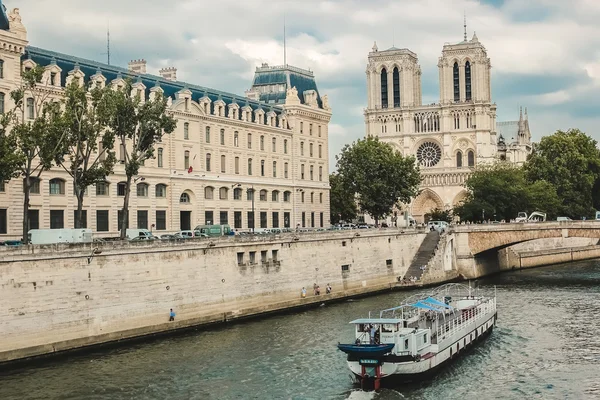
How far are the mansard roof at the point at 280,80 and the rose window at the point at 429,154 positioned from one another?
233ft

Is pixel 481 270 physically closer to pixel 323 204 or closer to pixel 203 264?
pixel 323 204

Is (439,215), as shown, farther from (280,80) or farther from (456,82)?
(280,80)

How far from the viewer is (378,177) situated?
107 m

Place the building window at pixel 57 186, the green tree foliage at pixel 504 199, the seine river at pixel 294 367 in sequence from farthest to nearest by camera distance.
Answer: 1. the green tree foliage at pixel 504 199
2. the building window at pixel 57 186
3. the seine river at pixel 294 367

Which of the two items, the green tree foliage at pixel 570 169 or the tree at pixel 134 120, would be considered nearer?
the tree at pixel 134 120

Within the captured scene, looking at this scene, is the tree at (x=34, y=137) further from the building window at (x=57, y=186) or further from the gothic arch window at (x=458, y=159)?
the gothic arch window at (x=458, y=159)

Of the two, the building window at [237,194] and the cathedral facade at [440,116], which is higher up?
the cathedral facade at [440,116]

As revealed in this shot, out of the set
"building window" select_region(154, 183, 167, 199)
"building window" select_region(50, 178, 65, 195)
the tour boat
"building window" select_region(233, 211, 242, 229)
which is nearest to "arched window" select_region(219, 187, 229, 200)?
"building window" select_region(233, 211, 242, 229)

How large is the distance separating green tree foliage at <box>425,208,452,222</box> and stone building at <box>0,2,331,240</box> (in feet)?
165

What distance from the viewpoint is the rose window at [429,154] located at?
176 meters

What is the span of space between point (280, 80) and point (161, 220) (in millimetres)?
31161

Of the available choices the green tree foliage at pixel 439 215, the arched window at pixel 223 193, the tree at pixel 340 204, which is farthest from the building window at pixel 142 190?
the green tree foliage at pixel 439 215

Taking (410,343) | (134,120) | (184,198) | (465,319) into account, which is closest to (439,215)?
(184,198)

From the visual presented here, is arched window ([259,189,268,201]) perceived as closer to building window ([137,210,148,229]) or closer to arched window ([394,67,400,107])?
building window ([137,210,148,229])
